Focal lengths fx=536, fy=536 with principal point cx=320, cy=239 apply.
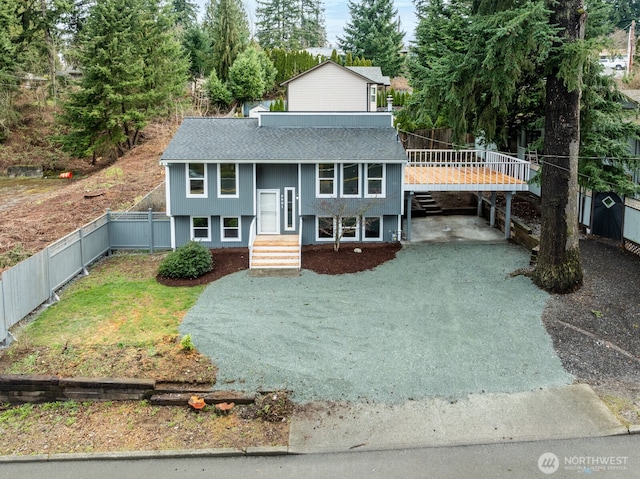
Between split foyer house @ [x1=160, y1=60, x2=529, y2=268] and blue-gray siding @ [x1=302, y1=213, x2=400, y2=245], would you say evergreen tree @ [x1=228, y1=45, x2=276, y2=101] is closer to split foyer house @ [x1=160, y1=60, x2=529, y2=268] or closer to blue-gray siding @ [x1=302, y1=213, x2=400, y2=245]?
split foyer house @ [x1=160, y1=60, x2=529, y2=268]

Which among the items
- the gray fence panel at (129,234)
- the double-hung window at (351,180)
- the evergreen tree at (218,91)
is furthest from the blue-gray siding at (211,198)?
the evergreen tree at (218,91)

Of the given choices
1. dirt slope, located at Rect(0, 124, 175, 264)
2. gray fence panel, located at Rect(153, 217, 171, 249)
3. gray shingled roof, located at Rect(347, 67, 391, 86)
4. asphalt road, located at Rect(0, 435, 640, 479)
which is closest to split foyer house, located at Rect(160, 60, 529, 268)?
gray fence panel, located at Rect(153, 217, 171, 249)

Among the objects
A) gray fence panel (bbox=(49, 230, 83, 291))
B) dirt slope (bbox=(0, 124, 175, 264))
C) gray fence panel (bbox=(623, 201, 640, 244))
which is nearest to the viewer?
gray fence panel (bbox=(49, 230, 83, 291))

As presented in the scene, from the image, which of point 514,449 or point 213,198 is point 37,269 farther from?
point 514,449

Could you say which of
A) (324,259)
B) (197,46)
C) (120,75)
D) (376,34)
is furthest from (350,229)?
(376,34)

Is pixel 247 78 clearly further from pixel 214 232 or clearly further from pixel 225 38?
pixel 214 232

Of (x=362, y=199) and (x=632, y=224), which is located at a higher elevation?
(x=362, y=199)
